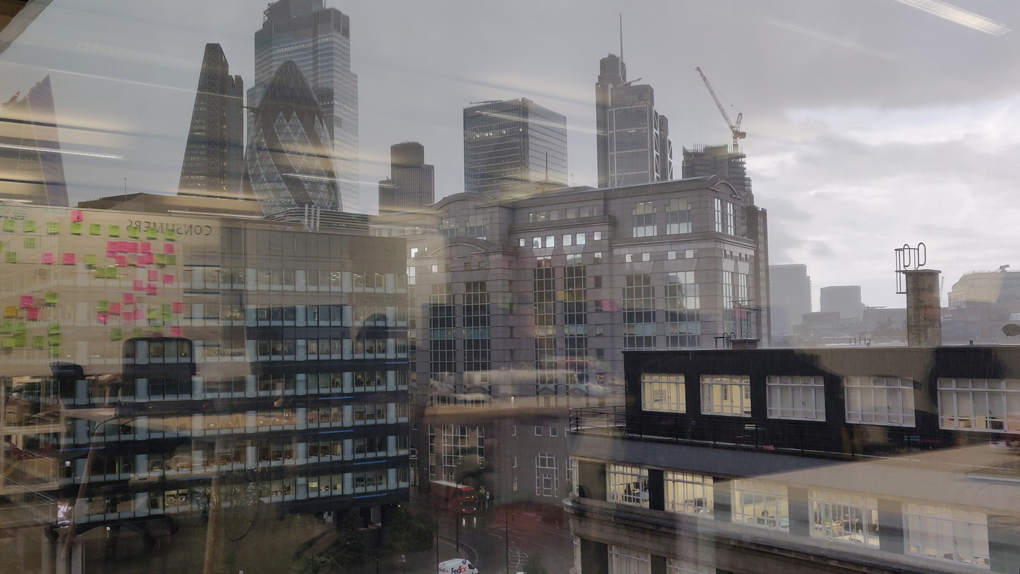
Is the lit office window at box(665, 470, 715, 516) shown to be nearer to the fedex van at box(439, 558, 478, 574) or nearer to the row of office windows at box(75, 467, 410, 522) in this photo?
the fedex van at box(439, 558, 478, 574)

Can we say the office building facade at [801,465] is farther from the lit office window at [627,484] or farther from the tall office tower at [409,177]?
the tall office tower at [409,177]

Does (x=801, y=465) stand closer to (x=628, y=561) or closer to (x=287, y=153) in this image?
(x=628, y=561)

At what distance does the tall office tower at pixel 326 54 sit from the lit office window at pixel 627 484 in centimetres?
381

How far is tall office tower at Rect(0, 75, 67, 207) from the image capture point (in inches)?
167

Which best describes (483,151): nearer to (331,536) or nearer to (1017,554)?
(1017,554)

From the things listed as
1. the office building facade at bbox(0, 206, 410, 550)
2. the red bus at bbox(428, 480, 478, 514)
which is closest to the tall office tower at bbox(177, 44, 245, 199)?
the office building facade at bbox(0, 206, 410, 550)

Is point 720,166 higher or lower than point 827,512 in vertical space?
higher

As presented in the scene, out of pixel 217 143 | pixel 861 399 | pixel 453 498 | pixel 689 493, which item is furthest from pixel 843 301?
pixel 217 143

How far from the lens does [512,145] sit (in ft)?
14.2

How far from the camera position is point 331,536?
279 inches

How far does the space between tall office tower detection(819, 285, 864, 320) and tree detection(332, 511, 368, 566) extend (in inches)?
234

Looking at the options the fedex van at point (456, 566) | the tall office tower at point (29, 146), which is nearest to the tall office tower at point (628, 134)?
the tall office tower at point (29, 146)

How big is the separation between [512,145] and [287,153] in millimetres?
12258

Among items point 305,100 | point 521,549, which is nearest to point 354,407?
point 521,549
